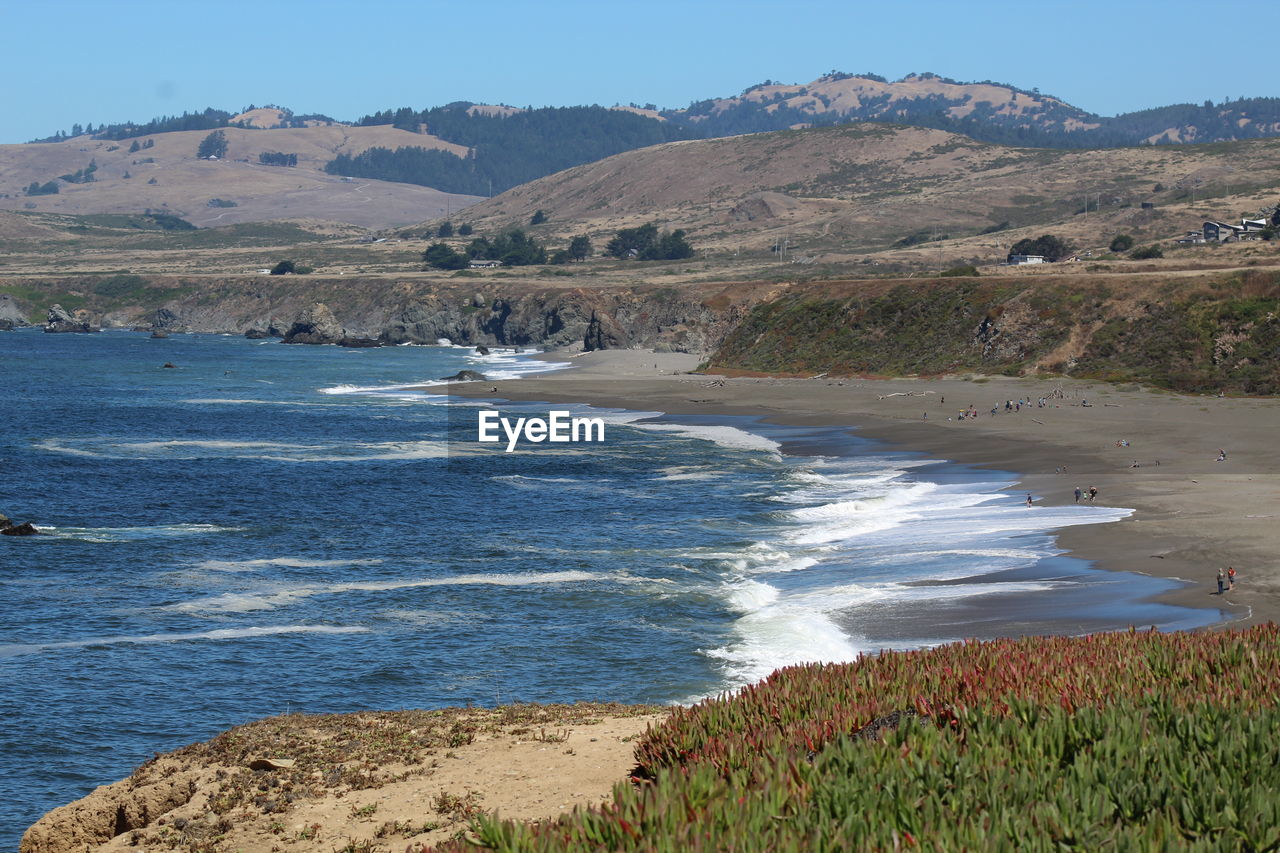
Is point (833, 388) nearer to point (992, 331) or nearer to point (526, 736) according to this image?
point (992, 331)

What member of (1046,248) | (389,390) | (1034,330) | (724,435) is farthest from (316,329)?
(724,435)

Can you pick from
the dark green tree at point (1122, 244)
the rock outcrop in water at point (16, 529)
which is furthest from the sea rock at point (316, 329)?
the rock outcrop in water at point (16, 529)

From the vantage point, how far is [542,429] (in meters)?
79.8

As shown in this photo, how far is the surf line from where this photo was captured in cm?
7462

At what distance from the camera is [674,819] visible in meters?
10.4

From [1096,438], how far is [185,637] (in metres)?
44.2

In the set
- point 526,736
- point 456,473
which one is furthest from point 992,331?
point 526,736

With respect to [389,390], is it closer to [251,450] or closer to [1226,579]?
[251,450]

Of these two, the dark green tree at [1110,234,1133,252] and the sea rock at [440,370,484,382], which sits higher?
the dark green tree at [1110,234,1133,252]

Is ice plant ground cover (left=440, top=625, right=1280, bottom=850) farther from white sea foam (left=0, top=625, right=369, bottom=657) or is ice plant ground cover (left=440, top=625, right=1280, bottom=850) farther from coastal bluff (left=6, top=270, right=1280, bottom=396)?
coastal bluff (left=6, top=270, right=1280, bottom=396)

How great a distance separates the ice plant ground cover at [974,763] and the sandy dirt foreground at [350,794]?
1643 mm

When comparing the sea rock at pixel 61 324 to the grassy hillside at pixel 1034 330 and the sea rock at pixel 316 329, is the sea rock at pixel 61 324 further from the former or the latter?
the grassy hillside at pixel 1034 330

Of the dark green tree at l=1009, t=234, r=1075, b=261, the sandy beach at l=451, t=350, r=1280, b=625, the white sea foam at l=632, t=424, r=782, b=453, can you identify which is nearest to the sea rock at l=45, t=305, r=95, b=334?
the sandy beach at l=451, t=350, r=1280, b=625

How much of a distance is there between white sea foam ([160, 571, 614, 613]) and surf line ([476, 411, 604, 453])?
3134 centimetres
